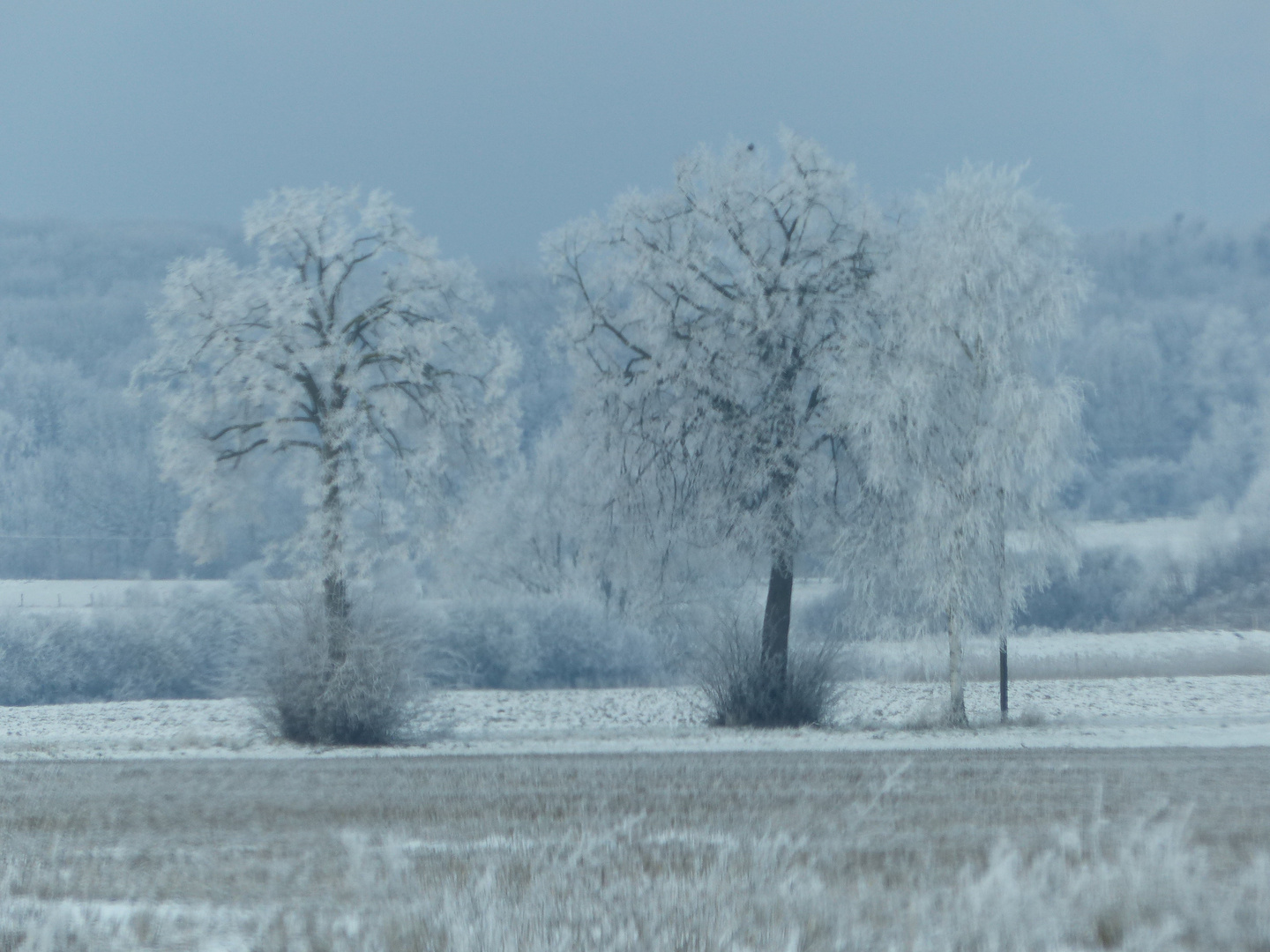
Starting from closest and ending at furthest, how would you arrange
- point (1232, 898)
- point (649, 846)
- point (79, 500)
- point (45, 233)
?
point (1232, 898) < point (649, 846) < point (79, 500) < point (45, 233)

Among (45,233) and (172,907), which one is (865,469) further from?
(45,233)

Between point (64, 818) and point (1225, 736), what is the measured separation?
18.9 metres

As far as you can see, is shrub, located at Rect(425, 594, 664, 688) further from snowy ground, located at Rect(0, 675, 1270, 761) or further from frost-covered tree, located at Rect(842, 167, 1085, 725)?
frost-covered tree, located at Rect(842, 167, 1085, 725)

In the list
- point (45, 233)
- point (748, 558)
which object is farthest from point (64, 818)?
point (45, 233)

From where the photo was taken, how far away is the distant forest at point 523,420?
278 feet

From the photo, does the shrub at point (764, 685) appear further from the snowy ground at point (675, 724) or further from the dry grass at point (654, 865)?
the dry grass at point (654, 865)

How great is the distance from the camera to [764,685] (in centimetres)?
2486

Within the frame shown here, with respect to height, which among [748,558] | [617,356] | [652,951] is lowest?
[652,951]

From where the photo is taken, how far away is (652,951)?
409 cm

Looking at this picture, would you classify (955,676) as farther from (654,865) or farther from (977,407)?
(654,865)

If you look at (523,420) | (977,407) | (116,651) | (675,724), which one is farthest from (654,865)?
(523,420)

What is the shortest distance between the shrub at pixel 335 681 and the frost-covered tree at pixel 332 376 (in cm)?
243

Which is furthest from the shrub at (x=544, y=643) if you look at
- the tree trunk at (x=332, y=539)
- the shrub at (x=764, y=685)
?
the shrub at (x=764, y=685)

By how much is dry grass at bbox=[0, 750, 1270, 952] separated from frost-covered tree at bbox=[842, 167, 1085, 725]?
1272cm
